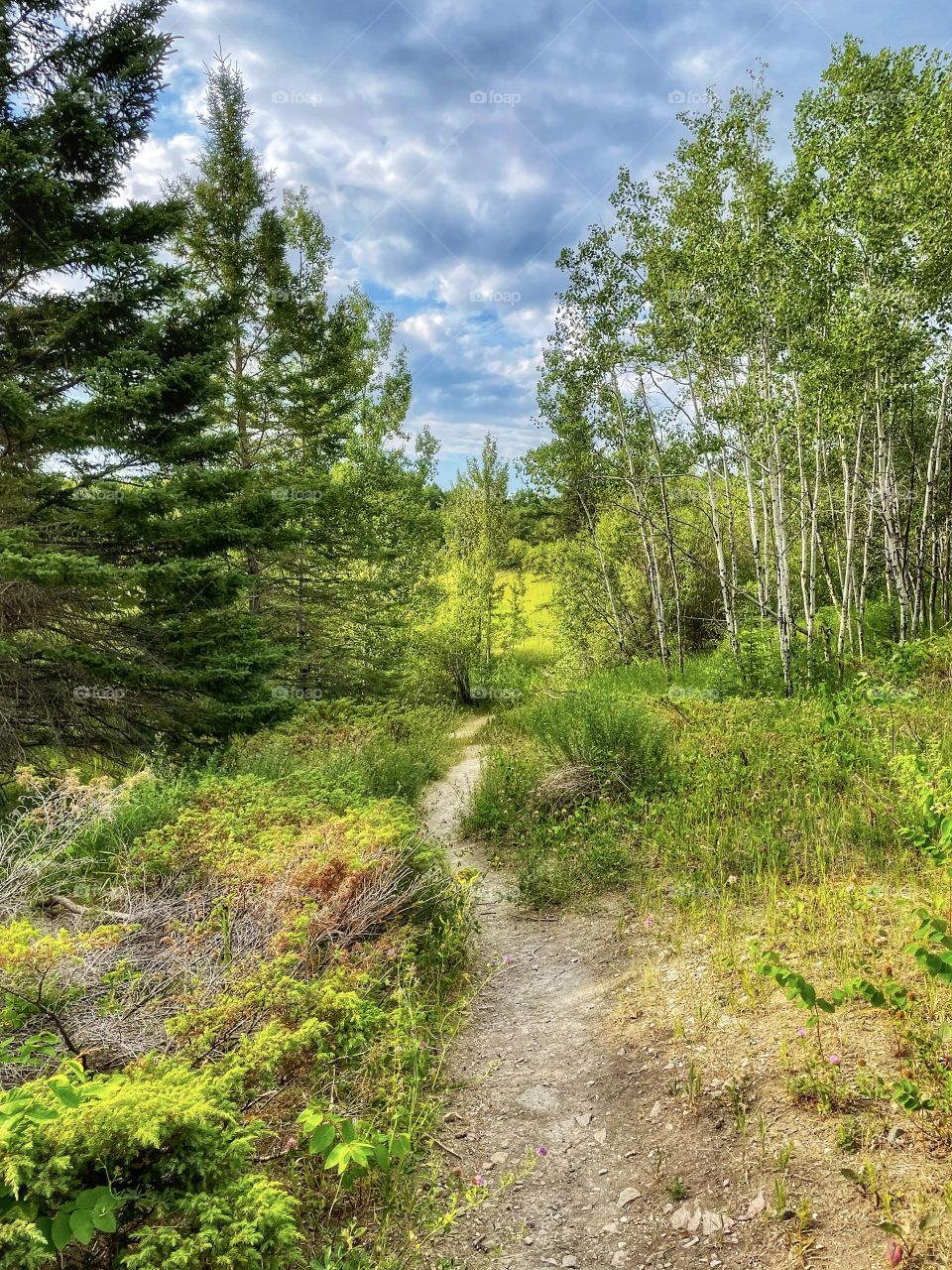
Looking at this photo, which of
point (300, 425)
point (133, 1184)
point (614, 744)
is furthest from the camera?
point (300, 425)

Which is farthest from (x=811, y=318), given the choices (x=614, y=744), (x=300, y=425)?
(x=300, y=425)

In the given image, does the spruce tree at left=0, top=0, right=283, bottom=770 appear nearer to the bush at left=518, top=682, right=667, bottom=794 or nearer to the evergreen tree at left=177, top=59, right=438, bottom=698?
the evergreen tree at left=177, top=59, right=438, bottom=698

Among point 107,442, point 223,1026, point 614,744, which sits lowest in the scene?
point 223,1026

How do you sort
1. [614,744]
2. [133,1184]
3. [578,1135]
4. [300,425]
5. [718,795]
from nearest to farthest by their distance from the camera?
[133,1184], [578,1135], [718,795], [614,744], [300,425]

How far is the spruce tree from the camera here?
7324 mm

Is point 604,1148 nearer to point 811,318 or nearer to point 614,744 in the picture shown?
point 614,744

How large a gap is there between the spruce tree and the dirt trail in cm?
578

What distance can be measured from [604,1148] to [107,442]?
29.6 feet

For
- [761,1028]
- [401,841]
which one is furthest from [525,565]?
[761,1028]

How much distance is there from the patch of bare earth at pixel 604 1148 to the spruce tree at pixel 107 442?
5969 millimetres

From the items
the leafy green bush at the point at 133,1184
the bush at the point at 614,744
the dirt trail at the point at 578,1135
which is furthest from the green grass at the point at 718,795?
the leafy green bush at the point at 133,1184

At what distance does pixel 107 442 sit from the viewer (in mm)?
7824

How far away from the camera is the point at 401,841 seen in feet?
16.0

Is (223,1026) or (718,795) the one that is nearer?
(223,1026)
